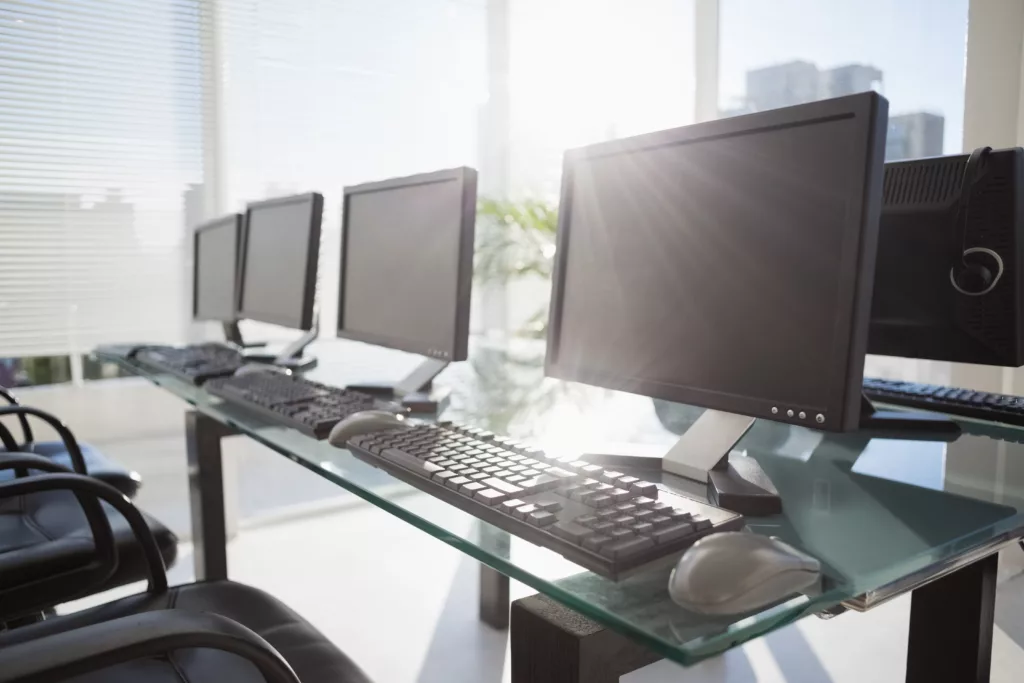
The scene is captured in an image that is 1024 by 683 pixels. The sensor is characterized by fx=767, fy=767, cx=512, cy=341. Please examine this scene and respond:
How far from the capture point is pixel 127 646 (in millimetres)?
758

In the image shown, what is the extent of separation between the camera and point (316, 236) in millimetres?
2229

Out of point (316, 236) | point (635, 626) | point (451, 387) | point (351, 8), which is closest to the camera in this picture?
point (635, 626)

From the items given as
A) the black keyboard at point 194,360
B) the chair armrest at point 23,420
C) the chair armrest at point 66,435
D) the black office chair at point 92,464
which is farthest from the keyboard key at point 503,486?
the chair armrest at point 23,420

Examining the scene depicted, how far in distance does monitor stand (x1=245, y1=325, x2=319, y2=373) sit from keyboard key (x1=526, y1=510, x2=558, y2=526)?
5.47 ft

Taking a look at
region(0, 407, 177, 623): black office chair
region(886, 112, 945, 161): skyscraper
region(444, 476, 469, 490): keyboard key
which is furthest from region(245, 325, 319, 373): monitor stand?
region(886, 112, 945, 161): skyscraper

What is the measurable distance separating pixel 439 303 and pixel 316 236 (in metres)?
0.72

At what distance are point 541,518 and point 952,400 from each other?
1167mm

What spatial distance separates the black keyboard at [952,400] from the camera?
1.52 m

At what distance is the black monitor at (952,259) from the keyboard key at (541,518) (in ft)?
2.41

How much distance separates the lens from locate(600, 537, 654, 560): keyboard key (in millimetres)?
752

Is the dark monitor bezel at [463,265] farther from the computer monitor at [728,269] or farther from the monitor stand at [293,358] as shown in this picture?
the monitor stand at [293,358]

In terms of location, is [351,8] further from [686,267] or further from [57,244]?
[686,267]

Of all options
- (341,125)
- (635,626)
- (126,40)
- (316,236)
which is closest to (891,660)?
(635,626)

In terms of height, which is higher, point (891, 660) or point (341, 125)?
point (341, 125)
